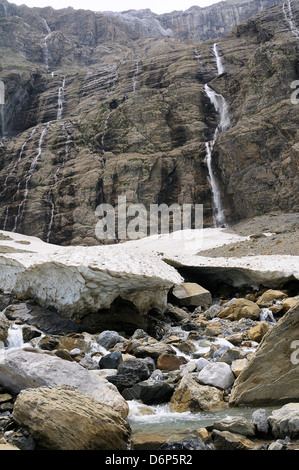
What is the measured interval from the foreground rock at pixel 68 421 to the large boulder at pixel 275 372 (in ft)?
5.30

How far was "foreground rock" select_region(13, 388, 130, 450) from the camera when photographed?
3348 mm

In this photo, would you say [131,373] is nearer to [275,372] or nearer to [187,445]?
[275,372]

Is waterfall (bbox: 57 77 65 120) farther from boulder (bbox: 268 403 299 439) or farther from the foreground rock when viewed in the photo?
boulder (bbox: 268 403 299 439)

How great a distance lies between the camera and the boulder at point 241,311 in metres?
8.73

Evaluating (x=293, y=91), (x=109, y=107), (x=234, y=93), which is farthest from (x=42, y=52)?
(x=293, y=91)

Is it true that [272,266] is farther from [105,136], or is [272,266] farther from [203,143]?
[105,136]

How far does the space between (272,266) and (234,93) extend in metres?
37.1

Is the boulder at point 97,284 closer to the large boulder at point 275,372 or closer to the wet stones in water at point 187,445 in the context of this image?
the large boulder at point 275,372

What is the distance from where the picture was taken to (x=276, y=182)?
33.7 meters

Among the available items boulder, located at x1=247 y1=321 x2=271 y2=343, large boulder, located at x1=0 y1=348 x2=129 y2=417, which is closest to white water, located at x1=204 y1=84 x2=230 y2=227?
boulder, located at x1=247 y1=321 x2=271 y2=343

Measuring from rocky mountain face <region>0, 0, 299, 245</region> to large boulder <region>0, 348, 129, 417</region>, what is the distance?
30.7m

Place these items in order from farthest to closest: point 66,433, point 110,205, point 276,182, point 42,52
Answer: point 42,52 < point 110,205 < point 276,182 < point 66,433

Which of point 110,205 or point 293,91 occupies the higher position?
point 293,91

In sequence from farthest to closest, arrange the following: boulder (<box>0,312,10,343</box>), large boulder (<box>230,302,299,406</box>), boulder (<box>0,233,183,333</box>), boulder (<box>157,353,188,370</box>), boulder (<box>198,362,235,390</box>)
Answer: boulder (<box>0,233,183,333</box>)
boulder (<box>0,312,10,343</box>)
boulder (<box>157,353,188,370</box>)
boulder (<box>198,362,235,390</box>)
large boulder (<box>230,302,299,406</box>)
